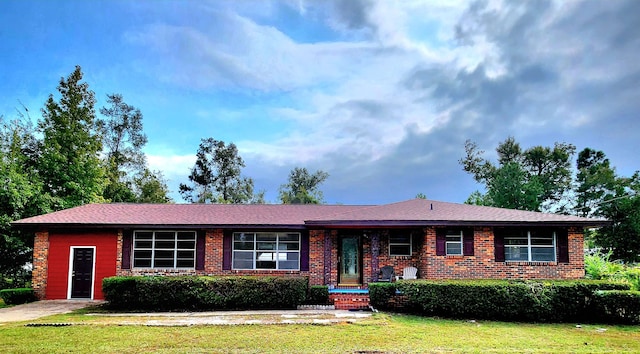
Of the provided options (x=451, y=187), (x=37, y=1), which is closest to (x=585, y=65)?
(x=451, y=187)

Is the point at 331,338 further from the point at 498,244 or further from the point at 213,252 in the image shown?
the point at 498,244

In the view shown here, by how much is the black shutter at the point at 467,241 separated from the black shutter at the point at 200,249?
8.99 m

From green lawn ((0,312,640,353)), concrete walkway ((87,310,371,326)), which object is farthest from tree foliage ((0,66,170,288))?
green lawn ((0,312,640,353))

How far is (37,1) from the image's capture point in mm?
15000

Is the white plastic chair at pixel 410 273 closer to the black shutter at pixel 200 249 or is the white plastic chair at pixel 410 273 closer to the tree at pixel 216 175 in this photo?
the black shutter at pixel 200 249

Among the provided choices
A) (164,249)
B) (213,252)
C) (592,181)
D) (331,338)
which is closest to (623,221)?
(592,181)

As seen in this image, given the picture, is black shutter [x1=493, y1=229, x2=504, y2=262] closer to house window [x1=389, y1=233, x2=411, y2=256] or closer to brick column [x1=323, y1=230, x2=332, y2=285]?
house window [x1=389, y1=233, x2=411, y2=256]

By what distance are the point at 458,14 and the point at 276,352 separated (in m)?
13.6

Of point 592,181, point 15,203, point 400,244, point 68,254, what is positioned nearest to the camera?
point 68,254

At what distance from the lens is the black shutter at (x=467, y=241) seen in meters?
15.2

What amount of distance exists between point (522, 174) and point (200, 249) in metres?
26.8

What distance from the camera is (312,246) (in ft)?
52.5

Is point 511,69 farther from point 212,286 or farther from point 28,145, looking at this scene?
point 28,145

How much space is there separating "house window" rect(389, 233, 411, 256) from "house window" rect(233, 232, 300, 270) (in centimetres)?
338
